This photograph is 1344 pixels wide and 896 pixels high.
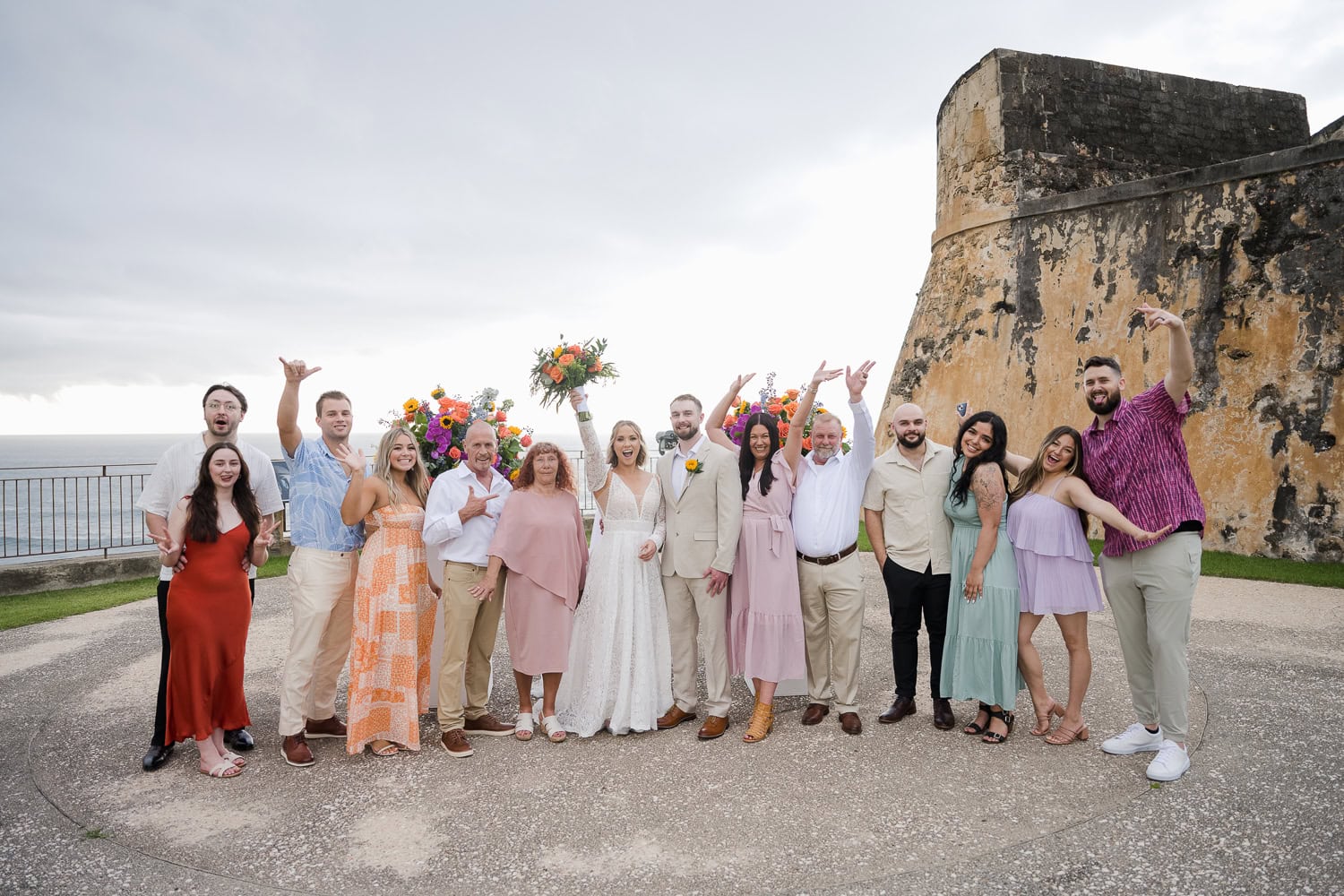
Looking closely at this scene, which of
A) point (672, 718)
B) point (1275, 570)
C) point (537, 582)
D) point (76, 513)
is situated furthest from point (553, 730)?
point (76, 513)

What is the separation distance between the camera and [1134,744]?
478 cm

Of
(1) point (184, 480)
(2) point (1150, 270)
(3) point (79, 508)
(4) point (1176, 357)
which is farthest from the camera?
(3) point (79, 508)

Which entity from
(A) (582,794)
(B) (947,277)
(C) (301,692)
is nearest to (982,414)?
(A) (582,794)

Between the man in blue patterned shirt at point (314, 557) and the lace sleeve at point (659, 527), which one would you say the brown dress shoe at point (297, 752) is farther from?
the lace sleeve at point (659, 527)

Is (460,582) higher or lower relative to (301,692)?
higher

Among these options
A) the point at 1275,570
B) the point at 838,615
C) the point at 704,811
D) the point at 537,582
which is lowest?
the point at 704,811

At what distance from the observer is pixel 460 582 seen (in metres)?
5.20

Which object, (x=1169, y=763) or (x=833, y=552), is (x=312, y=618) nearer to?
Result: (x=833, y=552)

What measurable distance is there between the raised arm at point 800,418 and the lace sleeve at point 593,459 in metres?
1.24

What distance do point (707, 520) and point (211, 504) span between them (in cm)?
301

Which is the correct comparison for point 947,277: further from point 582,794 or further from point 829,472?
point 582,794

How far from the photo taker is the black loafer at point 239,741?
16.5ft

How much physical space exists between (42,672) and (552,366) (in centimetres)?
535

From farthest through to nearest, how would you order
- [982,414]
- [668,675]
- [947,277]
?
[947,277], [668,675], [982,414]
